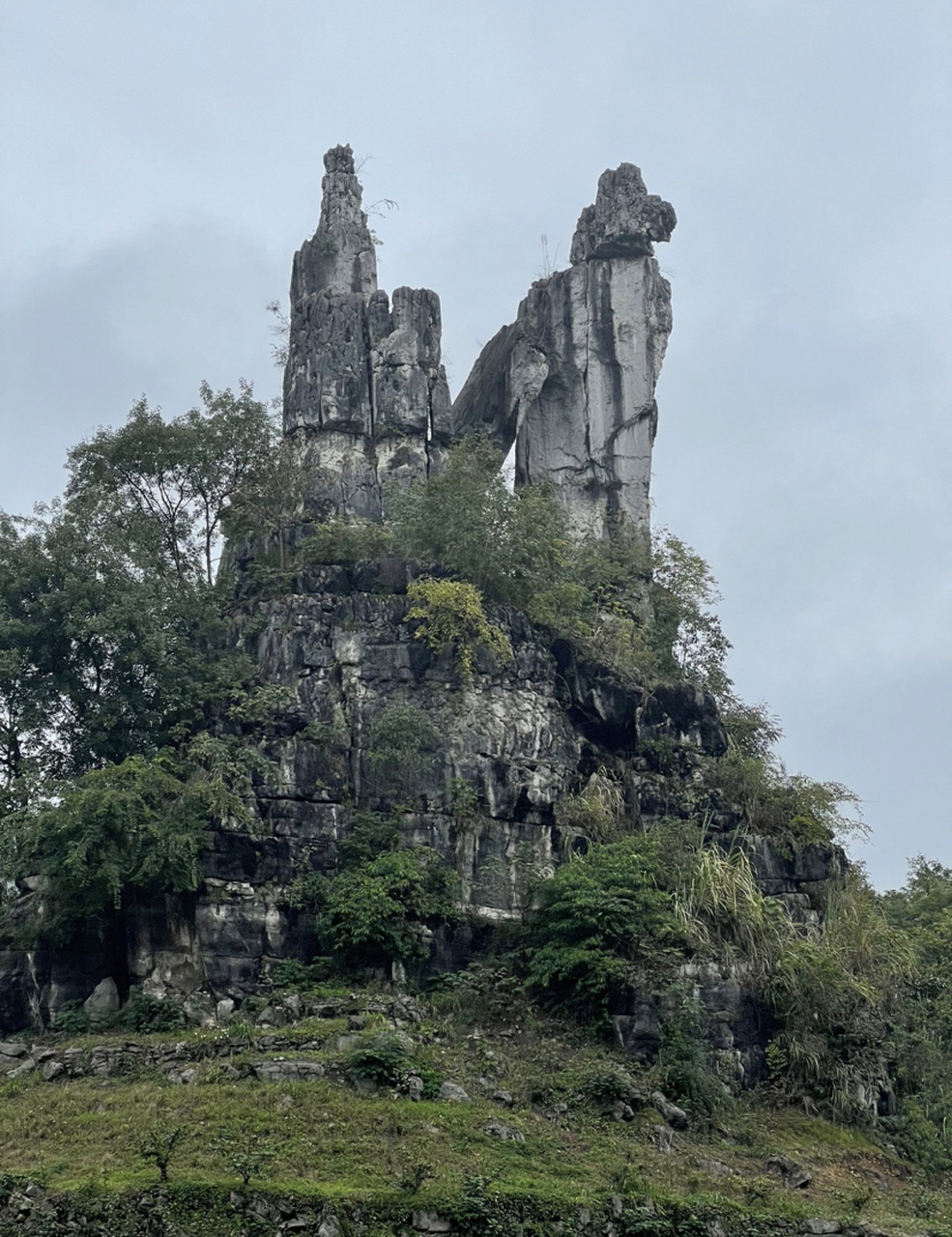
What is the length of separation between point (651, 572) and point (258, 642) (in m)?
9.86

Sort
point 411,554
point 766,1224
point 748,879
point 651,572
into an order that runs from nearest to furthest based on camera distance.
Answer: point 766,1224, point 748,879, point 411,554, point 651,572

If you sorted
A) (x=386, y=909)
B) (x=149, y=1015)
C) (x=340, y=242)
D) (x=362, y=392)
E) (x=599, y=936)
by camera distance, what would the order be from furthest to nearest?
1. (x=340, y=242)
2. (x=362, y=392)
3. (x=386, y=909)
4. (x=599, y=936)
5. (x=149, y=1015)

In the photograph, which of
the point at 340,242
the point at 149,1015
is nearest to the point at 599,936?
the point at 149,1015

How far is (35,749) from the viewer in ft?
96.1

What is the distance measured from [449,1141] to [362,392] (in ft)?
61.7

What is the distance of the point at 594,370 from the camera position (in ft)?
129

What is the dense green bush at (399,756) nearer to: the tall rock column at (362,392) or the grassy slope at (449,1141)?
the grassy slope at (449,1141)

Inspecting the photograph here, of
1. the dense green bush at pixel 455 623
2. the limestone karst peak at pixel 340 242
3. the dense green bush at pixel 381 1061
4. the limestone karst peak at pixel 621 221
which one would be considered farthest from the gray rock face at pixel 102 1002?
the limestone karst peak at pixel 621 221

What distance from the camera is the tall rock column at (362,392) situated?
35188 mm

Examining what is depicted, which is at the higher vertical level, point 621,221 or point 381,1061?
point 621,221

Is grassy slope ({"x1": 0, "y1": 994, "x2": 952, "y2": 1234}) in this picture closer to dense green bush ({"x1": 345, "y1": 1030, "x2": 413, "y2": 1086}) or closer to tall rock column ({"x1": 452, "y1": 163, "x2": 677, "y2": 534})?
dense green bush ({"x1": 345, "y1": 1030, "x2": 413, "y2": 1086})

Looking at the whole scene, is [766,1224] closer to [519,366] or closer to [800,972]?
[800,972]

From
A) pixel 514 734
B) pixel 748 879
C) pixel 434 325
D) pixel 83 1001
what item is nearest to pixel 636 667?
pixel 514 734

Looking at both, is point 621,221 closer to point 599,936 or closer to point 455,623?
point 455,623
